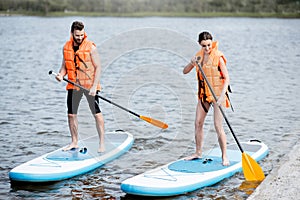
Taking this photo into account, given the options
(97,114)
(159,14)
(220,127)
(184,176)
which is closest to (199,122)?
(220,127)

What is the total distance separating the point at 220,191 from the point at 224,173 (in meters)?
0.32

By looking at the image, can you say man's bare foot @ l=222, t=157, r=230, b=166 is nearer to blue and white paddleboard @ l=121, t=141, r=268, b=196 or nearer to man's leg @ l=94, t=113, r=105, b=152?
blue and white paddleboard @ l=121, t=141, r=268, b=196

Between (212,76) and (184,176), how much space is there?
134 centimetres

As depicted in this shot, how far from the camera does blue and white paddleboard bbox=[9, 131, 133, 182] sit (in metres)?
7.07

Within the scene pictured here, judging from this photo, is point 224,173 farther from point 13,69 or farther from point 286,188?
point 13,69

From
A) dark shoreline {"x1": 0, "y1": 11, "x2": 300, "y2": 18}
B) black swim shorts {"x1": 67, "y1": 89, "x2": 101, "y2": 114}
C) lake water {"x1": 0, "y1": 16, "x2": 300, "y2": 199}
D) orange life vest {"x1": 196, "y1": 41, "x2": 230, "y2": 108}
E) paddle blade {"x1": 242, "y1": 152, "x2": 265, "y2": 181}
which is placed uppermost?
orange life vest {"x1": 196, "y1": 41, "x2": 230, "y2": 108}

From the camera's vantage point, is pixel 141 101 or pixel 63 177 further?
pixel 141 101

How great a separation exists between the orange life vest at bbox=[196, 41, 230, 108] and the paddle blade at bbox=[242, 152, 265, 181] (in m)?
0.77

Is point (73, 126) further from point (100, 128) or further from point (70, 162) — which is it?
point (70, 162)

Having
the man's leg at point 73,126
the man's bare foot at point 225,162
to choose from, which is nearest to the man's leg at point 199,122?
the man's bare foot at point 225,162

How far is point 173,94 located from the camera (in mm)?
14508

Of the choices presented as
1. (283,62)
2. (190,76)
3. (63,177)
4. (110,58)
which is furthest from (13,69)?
(63,177)

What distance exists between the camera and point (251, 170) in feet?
24.0

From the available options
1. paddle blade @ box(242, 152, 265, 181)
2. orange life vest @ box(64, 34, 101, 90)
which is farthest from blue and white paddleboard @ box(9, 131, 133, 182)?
paddle blade @ box(242, 152, 265, 181)
